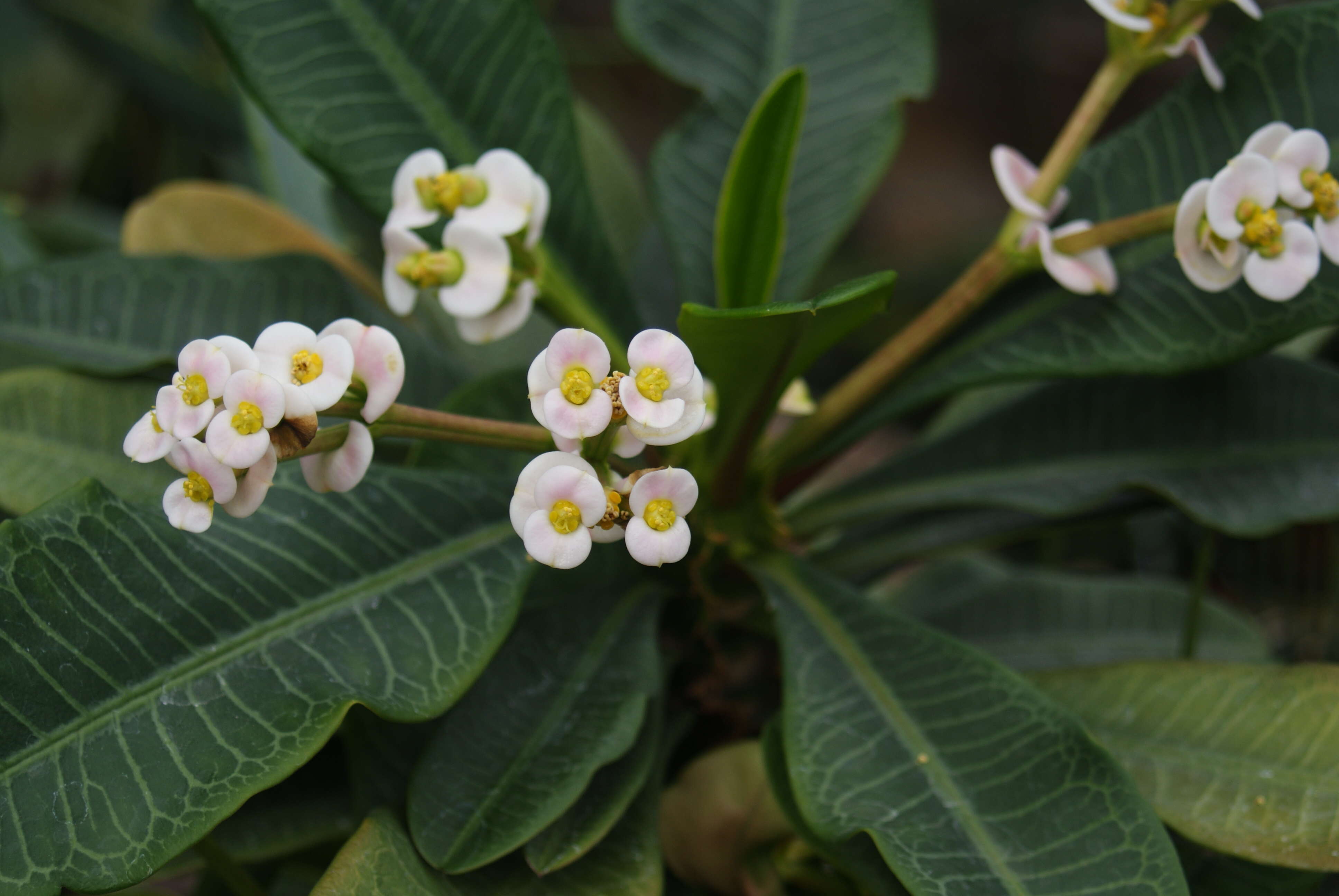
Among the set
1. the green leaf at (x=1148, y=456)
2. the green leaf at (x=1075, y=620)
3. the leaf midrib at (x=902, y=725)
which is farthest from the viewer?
the green leaf at (x=1075, y=620)

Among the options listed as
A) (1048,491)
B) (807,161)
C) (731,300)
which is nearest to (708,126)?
(807,161)

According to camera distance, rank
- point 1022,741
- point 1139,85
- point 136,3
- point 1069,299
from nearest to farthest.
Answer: point 1022,741, point 1069,299, point 136,3, point 1139,85

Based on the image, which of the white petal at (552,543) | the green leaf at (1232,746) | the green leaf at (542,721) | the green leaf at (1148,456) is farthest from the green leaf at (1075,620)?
the white petal at (552,543)

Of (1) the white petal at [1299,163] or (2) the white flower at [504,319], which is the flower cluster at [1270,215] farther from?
(2) the white flower at [504,319]

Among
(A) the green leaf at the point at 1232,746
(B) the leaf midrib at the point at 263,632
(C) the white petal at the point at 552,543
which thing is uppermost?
(C) the white petal at the point at 552,543

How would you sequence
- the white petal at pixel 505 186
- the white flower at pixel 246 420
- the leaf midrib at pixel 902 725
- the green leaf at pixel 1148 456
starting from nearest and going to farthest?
the white flower at pixel 246 420
the leaf midrib at pixel 902 725
the white petal at pixel 505 186
the green leaf at pixel 1148 456

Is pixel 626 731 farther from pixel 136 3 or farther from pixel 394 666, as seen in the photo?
pixel 136 3

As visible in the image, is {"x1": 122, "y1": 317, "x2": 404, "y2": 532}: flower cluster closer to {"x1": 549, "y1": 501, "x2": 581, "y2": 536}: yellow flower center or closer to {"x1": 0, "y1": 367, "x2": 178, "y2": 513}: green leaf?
{"x1": 549, "y1": 501, "x2": 581, "y2": 536}: yellow flower center
